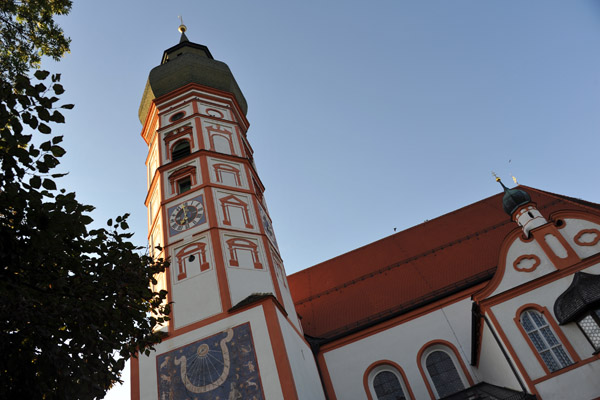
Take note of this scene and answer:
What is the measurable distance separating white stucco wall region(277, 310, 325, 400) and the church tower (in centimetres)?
6

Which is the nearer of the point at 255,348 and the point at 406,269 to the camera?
the point at 255,348

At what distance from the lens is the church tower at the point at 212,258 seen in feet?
36.2

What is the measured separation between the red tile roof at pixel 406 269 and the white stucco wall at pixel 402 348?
0.74 meters

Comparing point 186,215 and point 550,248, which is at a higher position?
point 186,215

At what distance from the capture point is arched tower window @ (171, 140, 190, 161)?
17422mm

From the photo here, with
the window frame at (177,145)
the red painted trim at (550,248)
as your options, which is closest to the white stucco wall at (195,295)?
the window frame at (177,145)

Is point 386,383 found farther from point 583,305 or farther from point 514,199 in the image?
point 514,199

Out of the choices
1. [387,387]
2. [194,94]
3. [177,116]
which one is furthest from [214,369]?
[194,94]

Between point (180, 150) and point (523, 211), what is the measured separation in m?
11.3

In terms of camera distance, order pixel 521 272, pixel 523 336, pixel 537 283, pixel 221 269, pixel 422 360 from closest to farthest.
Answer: pixel 523 336, pixel 537 283, pixel 521 272, pixel 221 269, pixel 422 360

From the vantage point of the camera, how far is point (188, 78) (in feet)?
66.9

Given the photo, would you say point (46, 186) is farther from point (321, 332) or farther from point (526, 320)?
point (321, 332)

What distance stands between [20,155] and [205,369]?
7321 mm

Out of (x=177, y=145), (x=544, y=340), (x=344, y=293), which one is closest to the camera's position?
(x=544, y=340)
